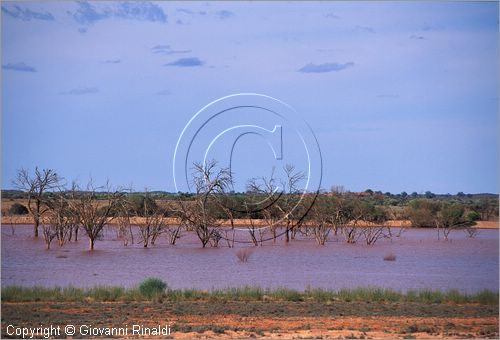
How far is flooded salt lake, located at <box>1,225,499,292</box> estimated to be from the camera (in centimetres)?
2733

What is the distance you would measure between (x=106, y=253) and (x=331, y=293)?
17704 millimetres

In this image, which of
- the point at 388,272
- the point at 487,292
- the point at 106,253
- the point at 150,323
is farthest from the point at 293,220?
the point at 150,323

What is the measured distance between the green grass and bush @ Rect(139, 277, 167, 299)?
0.12ft

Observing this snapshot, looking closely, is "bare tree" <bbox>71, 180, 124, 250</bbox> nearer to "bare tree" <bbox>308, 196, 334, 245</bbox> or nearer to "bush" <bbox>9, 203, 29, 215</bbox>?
"bare tree" <bbox>308, 196, 334, 245</bbox>

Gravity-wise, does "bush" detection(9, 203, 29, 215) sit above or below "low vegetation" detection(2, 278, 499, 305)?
above

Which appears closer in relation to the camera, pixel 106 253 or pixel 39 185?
pixel 106 253

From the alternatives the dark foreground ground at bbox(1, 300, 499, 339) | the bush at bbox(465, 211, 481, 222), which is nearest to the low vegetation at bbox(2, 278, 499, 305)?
the dark foreground ground at bbox(1, 300, 499, 339)

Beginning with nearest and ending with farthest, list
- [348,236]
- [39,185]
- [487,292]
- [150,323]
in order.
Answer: [150,323], [487,292], [39,185], [348,236]

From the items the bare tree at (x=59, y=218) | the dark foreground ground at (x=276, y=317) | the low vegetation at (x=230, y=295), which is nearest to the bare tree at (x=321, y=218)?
the bare tree at (x=59, y=218)

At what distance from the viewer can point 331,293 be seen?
22.6m

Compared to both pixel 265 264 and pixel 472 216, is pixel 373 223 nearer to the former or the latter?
pixel 472 216

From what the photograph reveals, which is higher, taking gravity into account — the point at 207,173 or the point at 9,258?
the point at 207,173

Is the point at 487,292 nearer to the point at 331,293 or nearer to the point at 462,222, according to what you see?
the point at 331,293

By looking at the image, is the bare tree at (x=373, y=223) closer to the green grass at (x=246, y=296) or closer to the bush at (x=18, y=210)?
the green grass at (x=246, y=296)
